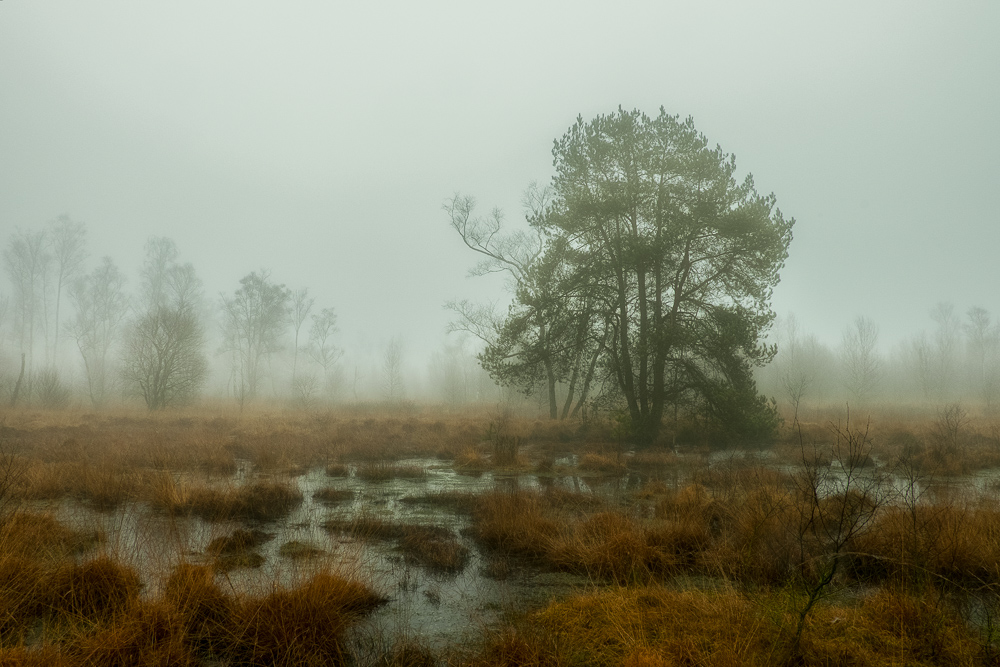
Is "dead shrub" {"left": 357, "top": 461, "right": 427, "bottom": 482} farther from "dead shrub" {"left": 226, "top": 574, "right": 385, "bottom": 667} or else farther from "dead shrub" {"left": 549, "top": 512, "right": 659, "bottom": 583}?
"dead shrub" {"left": 226, "top": 574, "right": 385, "bottom": 667}

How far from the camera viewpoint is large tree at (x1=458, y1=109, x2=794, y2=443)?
46.4 feet

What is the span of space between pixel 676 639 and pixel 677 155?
47.3 ft

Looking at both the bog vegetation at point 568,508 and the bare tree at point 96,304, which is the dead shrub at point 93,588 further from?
the bare tree at point 96,304

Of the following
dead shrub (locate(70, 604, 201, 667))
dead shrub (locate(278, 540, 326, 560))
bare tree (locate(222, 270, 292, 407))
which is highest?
bare tree (locate(222, 270, 292, 407))

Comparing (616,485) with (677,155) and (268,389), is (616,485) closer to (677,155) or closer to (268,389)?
(677,155)

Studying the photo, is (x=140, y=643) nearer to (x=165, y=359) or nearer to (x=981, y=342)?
(x=165, y=359)

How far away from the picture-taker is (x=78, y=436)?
14.6m

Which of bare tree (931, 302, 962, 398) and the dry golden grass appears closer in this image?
the dry golden grass

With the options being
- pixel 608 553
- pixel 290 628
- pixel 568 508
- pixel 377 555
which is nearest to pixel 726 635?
pixel 608 553

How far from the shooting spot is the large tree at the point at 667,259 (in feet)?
46.4

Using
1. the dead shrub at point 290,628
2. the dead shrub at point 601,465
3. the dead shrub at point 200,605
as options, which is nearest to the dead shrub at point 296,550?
the dead shrub at point 200,605

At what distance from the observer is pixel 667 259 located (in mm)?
15172

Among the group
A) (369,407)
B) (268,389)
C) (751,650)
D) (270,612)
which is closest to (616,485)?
(751,650)

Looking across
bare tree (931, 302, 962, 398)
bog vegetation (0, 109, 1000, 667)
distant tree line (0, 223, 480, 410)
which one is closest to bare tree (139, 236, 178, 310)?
distant tree line (0, 223, 480, 410)
